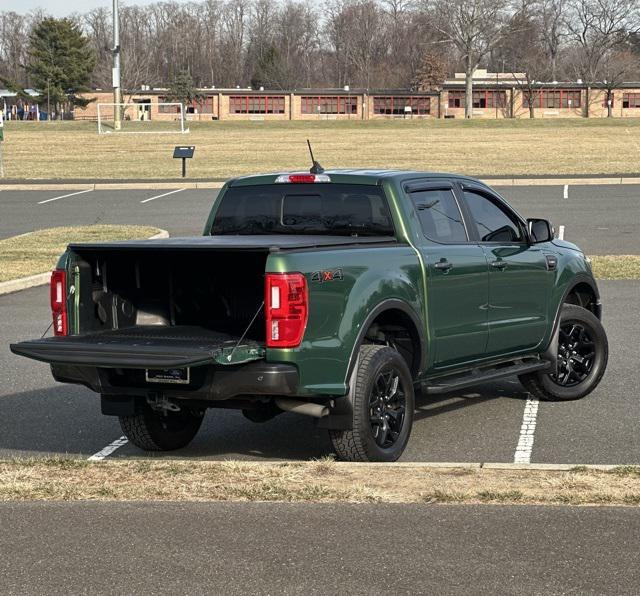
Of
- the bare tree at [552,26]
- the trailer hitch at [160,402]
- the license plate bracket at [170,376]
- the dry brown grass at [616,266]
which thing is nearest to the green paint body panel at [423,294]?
the license plate bracket at [170,376]

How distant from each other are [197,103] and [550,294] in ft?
364

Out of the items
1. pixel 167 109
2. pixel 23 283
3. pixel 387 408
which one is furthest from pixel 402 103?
pixel 387 408

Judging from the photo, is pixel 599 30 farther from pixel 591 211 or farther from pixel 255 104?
pixel 591 211

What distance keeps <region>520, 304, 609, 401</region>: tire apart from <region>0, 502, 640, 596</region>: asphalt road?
12.1 feet

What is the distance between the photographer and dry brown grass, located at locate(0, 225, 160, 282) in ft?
62.7

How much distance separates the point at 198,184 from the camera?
40.5 m

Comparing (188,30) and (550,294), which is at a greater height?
(188,30)

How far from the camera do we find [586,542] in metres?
5.56

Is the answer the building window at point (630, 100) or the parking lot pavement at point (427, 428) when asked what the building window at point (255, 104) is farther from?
the parking lot pavement at point (427, 428)

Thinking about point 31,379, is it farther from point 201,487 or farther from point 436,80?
point 436,80

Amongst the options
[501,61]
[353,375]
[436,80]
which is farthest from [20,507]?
[501,61]

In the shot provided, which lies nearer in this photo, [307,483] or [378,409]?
[307,483]

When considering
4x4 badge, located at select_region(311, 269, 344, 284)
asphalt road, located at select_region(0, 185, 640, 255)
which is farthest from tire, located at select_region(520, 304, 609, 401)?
asphalt road, located at select_region(0, 185, 640, 255)

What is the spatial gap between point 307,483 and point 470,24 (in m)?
115
